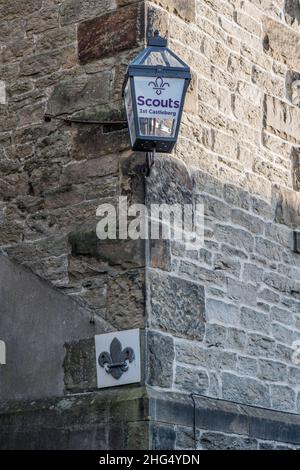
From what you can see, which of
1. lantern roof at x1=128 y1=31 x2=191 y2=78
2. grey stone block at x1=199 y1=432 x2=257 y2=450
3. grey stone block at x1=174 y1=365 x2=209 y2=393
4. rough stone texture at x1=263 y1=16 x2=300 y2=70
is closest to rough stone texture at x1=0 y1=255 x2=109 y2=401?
grey stone block at x1=174 y1=365 x2=209 y2=393

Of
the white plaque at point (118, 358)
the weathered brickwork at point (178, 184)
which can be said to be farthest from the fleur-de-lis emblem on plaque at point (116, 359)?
the weathered brickwork at point (178, 184)

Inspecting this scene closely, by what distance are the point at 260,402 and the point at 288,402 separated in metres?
0.29

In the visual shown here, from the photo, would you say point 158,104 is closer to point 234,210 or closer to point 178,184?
point 178,184

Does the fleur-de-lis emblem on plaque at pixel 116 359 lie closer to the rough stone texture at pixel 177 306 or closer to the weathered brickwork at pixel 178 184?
the weathered brickwork at pixel 178 184

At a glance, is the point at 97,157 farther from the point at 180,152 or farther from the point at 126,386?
the point at 126,386

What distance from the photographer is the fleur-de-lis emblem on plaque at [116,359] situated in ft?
20.7

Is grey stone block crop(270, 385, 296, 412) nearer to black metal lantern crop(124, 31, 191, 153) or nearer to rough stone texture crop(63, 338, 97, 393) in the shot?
rough stone texture crop(63, 338, 97, 393)

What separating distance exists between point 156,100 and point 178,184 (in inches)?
27.2

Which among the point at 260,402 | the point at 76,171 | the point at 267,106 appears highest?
the point at 267,106

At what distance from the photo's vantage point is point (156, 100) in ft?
20.4

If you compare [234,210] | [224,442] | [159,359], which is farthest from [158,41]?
[224,442]

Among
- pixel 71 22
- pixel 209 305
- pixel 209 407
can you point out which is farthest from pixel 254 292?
pixel 71 22

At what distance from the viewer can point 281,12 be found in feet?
25.6

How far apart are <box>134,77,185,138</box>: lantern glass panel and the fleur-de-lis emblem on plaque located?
1.14 meters
